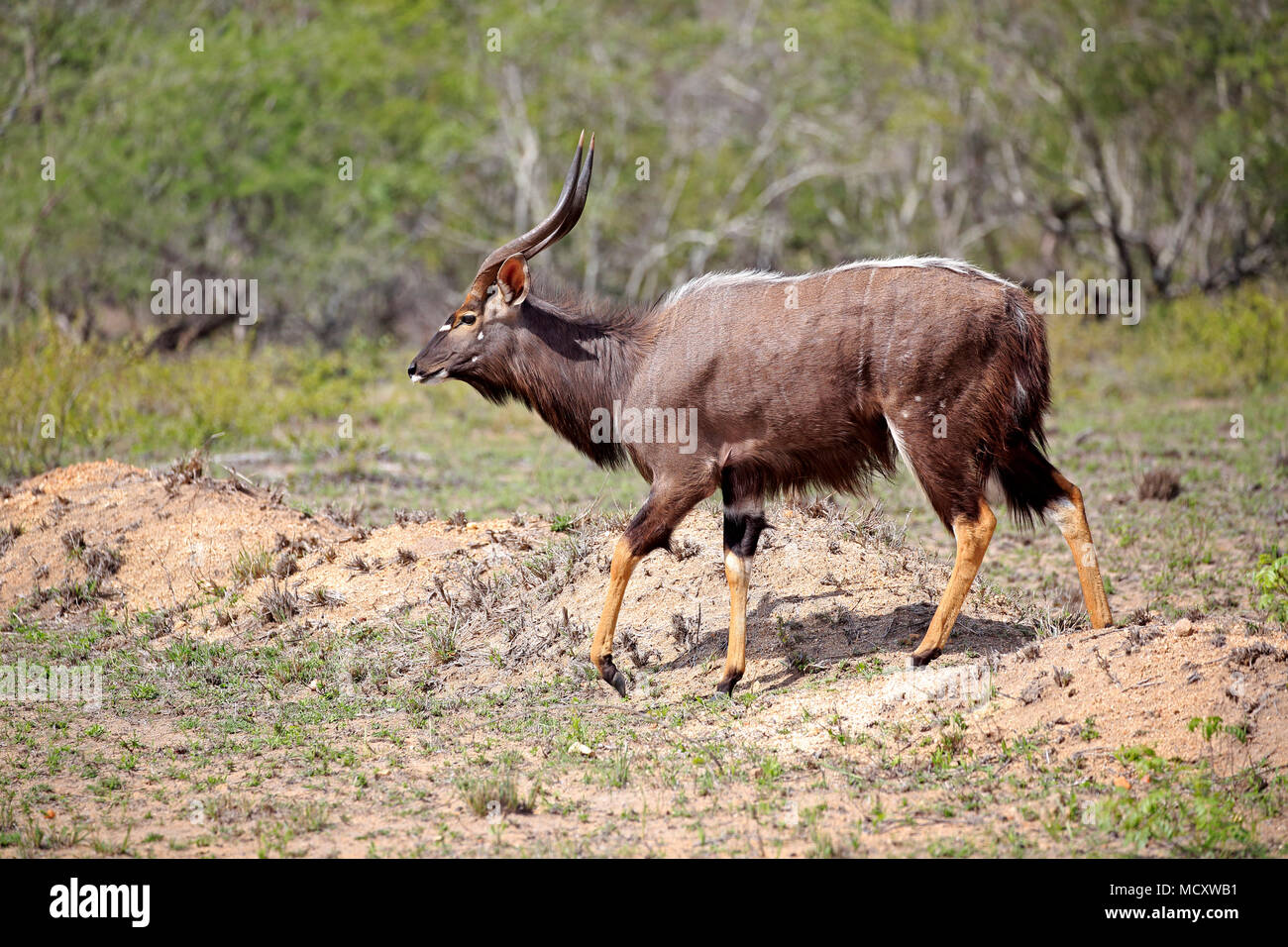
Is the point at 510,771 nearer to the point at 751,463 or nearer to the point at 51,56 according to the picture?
the point at 751,463

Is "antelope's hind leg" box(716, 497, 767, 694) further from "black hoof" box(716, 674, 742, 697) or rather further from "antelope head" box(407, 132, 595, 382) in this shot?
"antelope head" box(407, 132, 595, 382)

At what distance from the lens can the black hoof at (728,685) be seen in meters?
6.62

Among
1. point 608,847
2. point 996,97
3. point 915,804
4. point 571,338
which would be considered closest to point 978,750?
point 915,804

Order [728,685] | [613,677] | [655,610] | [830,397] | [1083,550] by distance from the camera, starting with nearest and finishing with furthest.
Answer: [830,397], [1083,550], [728,685], [613,677], [655,610]

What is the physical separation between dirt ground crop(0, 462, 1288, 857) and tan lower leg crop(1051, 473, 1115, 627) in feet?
0.44

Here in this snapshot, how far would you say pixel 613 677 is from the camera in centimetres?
677

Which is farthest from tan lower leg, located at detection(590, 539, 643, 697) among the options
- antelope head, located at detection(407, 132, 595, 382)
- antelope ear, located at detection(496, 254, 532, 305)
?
antelope ear, located at detection(496, 254, 532, 305)

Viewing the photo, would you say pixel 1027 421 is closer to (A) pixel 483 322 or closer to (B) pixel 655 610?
(B) pixel 655 610

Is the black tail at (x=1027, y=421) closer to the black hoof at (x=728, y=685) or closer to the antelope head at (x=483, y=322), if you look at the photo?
the black hoof at (x=728, y=685)

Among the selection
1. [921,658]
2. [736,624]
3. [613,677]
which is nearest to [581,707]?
[613,677]

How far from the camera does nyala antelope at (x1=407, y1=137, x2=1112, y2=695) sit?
250 inches

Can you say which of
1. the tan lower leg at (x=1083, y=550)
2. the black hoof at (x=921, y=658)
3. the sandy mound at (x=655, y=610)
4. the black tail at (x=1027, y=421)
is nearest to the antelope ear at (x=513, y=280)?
the sandy mound at (x=655, y=610)

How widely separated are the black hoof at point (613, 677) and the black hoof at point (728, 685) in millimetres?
510

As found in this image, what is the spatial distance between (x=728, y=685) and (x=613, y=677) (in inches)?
23.8
